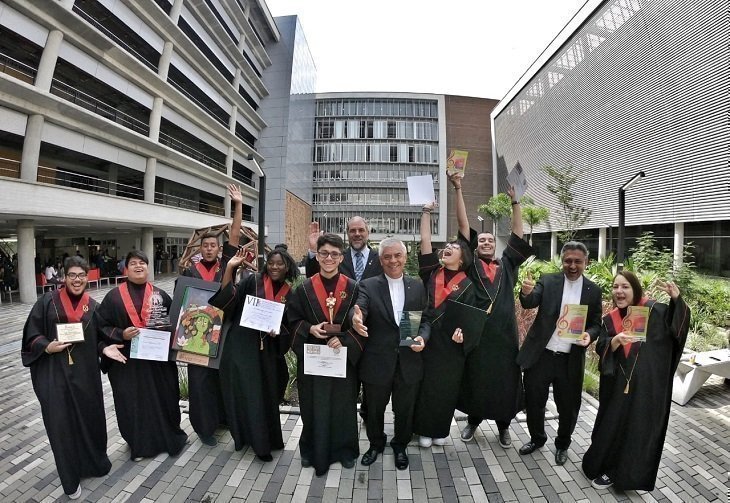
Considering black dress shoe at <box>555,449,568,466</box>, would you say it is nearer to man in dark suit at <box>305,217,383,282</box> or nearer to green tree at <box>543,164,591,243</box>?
man in dark suit at <box>305,217,383,282</box>

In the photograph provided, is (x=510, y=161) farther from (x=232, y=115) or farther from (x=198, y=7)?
(x=198, y=7)

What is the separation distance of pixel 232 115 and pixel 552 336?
1317 inches

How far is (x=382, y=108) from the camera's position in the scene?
5331 centimetres

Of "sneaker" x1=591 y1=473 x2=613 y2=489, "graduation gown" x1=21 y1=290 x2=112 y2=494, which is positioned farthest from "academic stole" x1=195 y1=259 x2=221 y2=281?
"sneaker" x1=591 y1=473 x2=613 y2=489

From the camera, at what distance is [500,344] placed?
3.54 meters

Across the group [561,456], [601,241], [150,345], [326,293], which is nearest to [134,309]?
[150,345]

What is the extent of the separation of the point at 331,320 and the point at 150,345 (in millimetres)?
1824

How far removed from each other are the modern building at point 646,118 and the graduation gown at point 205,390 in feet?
44.8

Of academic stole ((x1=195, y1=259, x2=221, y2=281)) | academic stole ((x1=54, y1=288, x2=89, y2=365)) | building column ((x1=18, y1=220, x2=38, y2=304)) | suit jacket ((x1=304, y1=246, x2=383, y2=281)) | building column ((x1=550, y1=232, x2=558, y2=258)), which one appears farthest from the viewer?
building column ((x1=550, y1=232, x2=558, y2=258))

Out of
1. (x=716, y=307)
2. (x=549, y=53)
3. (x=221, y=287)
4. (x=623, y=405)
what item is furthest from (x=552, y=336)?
(x=549, y=53)

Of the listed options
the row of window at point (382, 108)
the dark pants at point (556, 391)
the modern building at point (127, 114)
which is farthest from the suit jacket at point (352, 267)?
the row of window at point (382, 108)

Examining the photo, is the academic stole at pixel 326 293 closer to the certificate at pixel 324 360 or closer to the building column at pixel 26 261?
the certificate at pixel 324 360

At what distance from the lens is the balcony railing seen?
1672cm

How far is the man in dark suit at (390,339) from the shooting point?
122 inches
